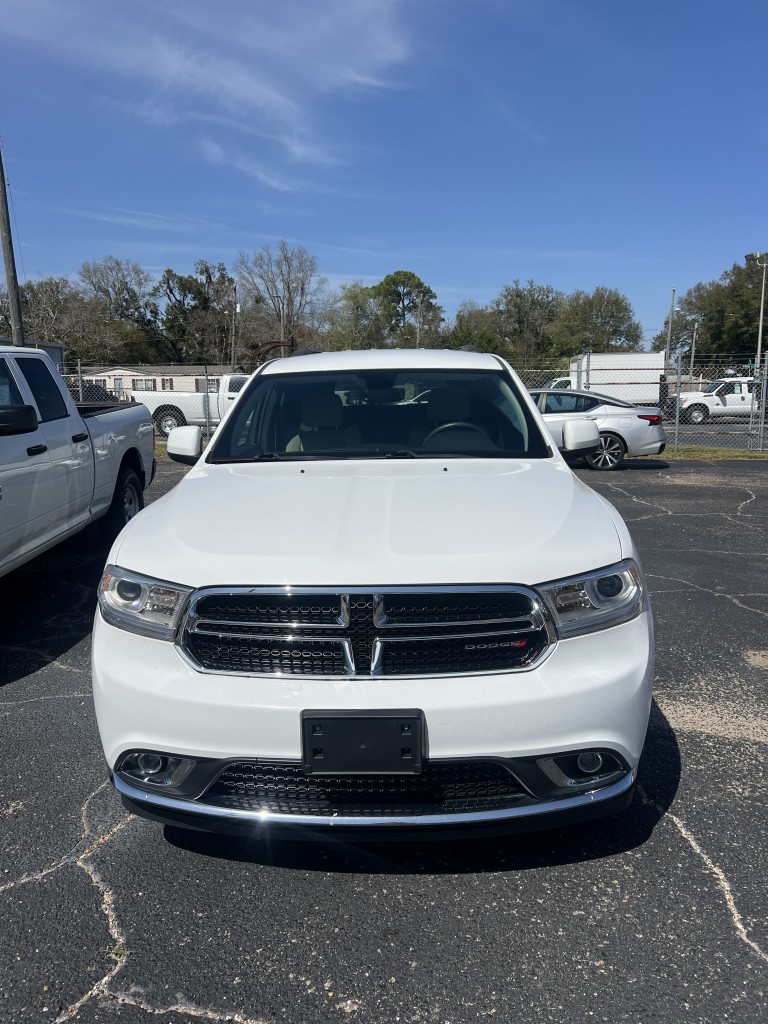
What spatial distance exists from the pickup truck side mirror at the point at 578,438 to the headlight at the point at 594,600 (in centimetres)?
190

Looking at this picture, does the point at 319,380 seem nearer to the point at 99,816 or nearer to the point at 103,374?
the point at 99,816

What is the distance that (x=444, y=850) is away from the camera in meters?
2.60

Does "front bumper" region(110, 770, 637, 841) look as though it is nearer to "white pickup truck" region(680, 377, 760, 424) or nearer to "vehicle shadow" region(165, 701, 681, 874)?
"vehicle shadow" region(165, 701, 681, 874)

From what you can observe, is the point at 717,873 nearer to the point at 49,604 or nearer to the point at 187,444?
the point at 187,444

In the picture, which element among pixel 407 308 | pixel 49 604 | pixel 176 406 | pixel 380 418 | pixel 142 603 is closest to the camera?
pixel 142 603

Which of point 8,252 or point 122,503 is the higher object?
point 8,252

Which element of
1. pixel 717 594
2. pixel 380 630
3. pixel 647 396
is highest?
pixel 380 630

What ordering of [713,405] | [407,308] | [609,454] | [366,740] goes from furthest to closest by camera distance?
[407,308] → [713,405] → [609,454] → [366,740]

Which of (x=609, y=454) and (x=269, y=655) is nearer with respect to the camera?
(x=269, y=655)

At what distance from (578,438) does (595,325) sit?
7513cm

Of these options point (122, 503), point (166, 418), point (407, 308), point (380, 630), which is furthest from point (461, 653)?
point (407, 308)

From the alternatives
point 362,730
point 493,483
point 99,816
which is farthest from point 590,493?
point 99,816

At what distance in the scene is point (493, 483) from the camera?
9.88 feet

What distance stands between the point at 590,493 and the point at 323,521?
3.93 feet
